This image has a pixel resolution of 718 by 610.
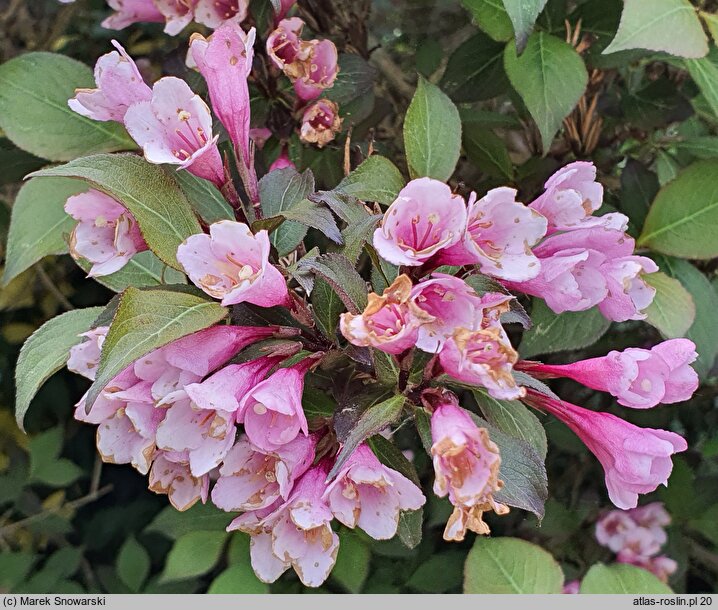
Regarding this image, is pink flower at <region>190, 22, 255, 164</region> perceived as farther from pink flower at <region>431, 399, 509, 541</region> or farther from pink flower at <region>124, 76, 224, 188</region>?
pink flower at <region>431, 399, 509, 541</region>

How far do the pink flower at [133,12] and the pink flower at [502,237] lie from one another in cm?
53

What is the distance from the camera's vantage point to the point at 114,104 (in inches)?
24.0

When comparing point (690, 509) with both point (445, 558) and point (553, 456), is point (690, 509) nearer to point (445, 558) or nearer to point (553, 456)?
point (553, 456)

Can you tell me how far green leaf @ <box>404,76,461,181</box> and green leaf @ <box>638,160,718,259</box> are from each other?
0.96ft

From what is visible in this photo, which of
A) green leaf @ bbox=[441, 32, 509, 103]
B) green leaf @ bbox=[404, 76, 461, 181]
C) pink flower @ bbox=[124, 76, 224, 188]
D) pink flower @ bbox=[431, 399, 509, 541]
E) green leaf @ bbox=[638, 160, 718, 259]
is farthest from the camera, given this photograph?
green leaf @ bbox=[441, 32, 509, 103]

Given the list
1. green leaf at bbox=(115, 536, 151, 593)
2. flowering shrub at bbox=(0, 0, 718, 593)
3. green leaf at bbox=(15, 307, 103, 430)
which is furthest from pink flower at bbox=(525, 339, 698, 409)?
green leaf at bbox=(115, 536, 151, 593)

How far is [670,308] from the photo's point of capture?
0.79 metres

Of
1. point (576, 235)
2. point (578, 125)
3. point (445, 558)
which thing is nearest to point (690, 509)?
point (445, 558)

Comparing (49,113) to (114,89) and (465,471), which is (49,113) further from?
(465,471)

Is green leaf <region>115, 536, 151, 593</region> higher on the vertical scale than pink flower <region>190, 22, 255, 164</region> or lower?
A: lower

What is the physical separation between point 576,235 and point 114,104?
41 centimetres

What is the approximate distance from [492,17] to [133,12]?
1.41 feet

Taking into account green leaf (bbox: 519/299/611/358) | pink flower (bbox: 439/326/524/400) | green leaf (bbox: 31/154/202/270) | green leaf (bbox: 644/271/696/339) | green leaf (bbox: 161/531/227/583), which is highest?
green leaf (bbox: 31/154/202/270)

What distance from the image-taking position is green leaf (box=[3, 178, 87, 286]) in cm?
83
